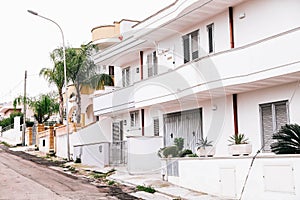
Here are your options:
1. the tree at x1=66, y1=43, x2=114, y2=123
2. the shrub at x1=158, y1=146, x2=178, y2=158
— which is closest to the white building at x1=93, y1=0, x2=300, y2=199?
the shrub at x1=158, y1=146, x2=178, y2=158

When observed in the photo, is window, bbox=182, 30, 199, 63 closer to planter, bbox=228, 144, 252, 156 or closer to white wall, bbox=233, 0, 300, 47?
white wall, bbox=233, 0, 300, 47

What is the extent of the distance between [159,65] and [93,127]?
854cm

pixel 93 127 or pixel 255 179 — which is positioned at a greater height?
pixel 93 127

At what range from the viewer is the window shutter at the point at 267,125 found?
14.7 metres

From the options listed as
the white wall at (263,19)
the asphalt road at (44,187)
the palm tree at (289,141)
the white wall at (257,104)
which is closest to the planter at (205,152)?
the white wall at (257,104)

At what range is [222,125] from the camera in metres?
16.8

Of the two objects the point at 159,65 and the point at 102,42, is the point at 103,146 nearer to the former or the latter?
the point at 159,65

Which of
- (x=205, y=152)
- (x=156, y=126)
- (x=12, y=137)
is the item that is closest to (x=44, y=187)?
(x=205, y=152)

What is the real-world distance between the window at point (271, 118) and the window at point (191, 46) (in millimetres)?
4598

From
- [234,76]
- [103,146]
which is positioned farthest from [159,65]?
[234,76]

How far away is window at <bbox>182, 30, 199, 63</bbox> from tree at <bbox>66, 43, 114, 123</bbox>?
11.8m

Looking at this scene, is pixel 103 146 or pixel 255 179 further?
pixel 103 146

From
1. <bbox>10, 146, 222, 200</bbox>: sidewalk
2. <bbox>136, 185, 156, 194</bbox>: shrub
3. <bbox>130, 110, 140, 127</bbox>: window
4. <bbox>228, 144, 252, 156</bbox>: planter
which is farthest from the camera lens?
<bbox>130, 110, 140, 127</bbox>: window

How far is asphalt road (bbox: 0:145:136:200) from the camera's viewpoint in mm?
13336
